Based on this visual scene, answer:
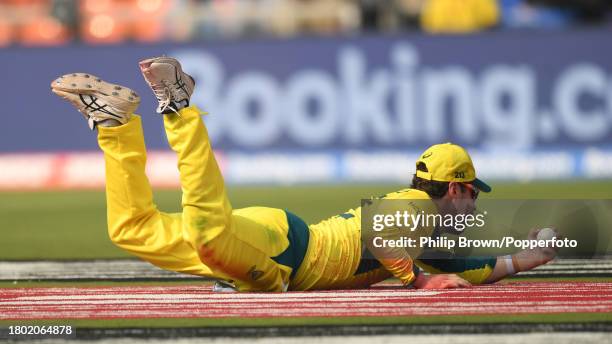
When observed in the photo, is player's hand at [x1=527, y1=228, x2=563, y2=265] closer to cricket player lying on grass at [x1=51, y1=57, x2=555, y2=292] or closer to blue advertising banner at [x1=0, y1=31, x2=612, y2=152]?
cricket player lying on grass at [x1=51, y1=57, x2=555, y2=292]

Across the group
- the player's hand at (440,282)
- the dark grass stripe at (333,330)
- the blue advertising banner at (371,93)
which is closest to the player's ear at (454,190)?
the player's hand at (440,282)

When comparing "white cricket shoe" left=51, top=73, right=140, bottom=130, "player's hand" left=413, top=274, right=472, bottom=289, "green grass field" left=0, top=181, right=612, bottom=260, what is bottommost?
"green grass field" left=0, top=181, right=612, bottom=260

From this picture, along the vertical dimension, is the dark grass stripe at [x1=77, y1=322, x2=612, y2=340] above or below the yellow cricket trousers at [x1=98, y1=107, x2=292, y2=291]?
below

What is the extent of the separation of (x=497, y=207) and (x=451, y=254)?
153cm

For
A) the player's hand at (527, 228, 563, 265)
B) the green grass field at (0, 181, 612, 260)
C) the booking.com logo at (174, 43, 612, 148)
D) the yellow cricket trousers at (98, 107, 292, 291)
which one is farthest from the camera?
the booking.com logo at (174, 43, 612, 148)

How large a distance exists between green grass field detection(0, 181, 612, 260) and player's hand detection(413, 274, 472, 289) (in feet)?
13.1

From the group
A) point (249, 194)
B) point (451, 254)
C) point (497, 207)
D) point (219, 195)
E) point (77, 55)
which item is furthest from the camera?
point (77, 55)

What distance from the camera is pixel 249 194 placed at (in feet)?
54.4

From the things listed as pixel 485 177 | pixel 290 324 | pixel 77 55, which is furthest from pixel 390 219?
pixel 77 55

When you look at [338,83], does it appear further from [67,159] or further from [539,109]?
[67,159]

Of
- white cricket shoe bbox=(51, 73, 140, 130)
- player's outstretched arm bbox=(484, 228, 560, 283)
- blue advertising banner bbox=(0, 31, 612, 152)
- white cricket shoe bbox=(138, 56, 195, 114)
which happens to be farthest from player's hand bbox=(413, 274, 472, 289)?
blue advertising banner bbox=(0, 31, 612, 152)

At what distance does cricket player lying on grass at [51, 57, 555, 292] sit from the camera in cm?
683

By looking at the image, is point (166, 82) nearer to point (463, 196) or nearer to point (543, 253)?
point (463, 196)

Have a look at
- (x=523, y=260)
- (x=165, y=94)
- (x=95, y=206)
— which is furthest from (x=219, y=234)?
(x=95, y=206)
